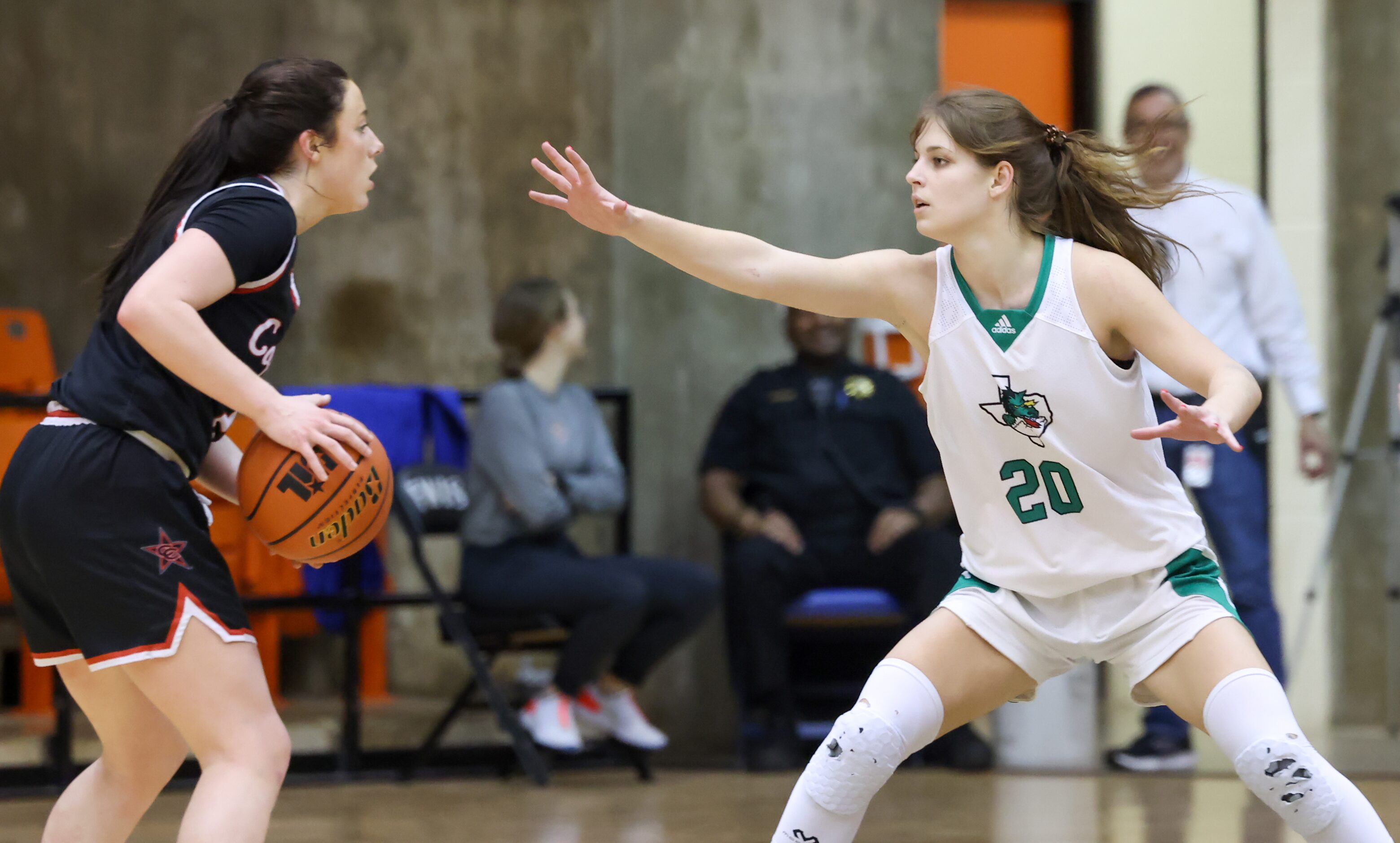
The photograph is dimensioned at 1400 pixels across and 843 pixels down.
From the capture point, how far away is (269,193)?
236 cm

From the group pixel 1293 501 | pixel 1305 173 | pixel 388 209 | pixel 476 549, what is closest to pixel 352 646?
pixel 476 549

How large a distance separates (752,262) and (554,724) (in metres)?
2.61

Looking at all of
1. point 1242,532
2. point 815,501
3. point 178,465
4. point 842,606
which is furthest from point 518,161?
point 178,465

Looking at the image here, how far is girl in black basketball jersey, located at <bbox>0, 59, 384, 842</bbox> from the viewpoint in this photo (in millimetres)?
2189

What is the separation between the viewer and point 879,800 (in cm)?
451

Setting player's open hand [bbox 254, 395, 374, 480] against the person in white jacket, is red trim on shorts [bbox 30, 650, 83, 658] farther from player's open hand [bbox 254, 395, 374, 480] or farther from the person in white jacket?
the person in white jacket

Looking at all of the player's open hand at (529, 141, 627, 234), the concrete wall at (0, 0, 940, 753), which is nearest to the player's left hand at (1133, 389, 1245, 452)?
the player's open hand at (529, 141, 627, 234)

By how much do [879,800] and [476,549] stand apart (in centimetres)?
151

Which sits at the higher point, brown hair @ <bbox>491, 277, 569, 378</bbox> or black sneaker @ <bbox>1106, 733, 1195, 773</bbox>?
A: brown hair @ <bbox>491, 277, 569, 378</bbox>

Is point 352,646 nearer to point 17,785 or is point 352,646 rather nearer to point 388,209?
point 17,785

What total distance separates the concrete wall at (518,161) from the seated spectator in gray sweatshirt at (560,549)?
975 mm

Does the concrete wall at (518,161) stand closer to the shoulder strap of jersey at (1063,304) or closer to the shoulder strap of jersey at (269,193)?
the shoulder strap of jersey at (1063,304)

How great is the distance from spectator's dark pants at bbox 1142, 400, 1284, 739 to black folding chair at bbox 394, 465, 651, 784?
1.91 meters

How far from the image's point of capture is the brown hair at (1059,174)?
101 inches
